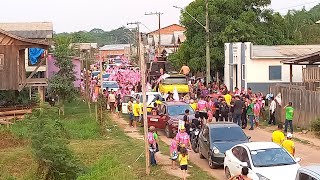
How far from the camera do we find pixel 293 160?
49.6 feet

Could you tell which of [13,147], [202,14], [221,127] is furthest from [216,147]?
[202,14]

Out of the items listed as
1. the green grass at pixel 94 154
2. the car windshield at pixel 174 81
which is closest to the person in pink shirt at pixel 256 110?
the green grass at pixel 94 154

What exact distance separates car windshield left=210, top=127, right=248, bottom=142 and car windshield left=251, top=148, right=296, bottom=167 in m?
4.02

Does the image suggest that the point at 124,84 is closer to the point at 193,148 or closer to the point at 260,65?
the point at 260,65

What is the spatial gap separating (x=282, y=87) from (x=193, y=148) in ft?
30.2

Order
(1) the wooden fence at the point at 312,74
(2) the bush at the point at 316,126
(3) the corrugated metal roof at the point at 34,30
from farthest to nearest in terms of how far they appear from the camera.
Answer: (3) the corrugated metal roof at the point at 34,30, (1) the wooden fence at the point at 312,74, (2) the bush at the point at 316,126

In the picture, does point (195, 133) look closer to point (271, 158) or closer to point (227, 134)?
point (227, 134)

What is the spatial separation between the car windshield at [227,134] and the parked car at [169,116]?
6.68 metres

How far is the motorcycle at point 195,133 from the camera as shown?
22.6m

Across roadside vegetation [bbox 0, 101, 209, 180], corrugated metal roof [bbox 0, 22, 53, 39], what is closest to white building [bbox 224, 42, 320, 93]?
corrugated metal roof [bbox 0, 22, 53, 39]

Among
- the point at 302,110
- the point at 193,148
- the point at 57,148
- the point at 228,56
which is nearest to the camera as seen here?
the point at 57,148

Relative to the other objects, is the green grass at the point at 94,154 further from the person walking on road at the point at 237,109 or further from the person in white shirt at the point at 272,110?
the person in white shirt at the point at 272,110

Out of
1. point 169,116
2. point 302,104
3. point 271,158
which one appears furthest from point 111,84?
point 271,158

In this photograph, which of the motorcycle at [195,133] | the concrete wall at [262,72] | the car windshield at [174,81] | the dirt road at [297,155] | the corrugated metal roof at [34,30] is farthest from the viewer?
the corrugated metal roof at [34,30]
